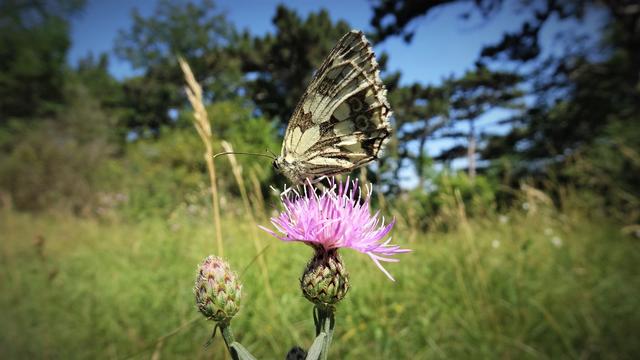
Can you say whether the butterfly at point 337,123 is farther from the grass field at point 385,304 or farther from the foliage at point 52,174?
the foliage at point 52,174

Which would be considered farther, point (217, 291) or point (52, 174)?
point (52, 174)

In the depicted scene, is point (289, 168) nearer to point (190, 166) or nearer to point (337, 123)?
point (337, 123)

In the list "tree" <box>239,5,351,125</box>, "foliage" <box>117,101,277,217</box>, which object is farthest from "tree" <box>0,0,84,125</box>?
"tree" <box>239,5,351,125</box>

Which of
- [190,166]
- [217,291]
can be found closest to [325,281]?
[217,291]

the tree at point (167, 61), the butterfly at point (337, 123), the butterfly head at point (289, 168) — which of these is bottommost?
the butterfly head at point (289, 168)


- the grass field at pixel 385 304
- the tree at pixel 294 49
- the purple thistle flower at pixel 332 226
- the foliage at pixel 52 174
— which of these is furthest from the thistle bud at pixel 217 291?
the foliage at pixel 52 174
